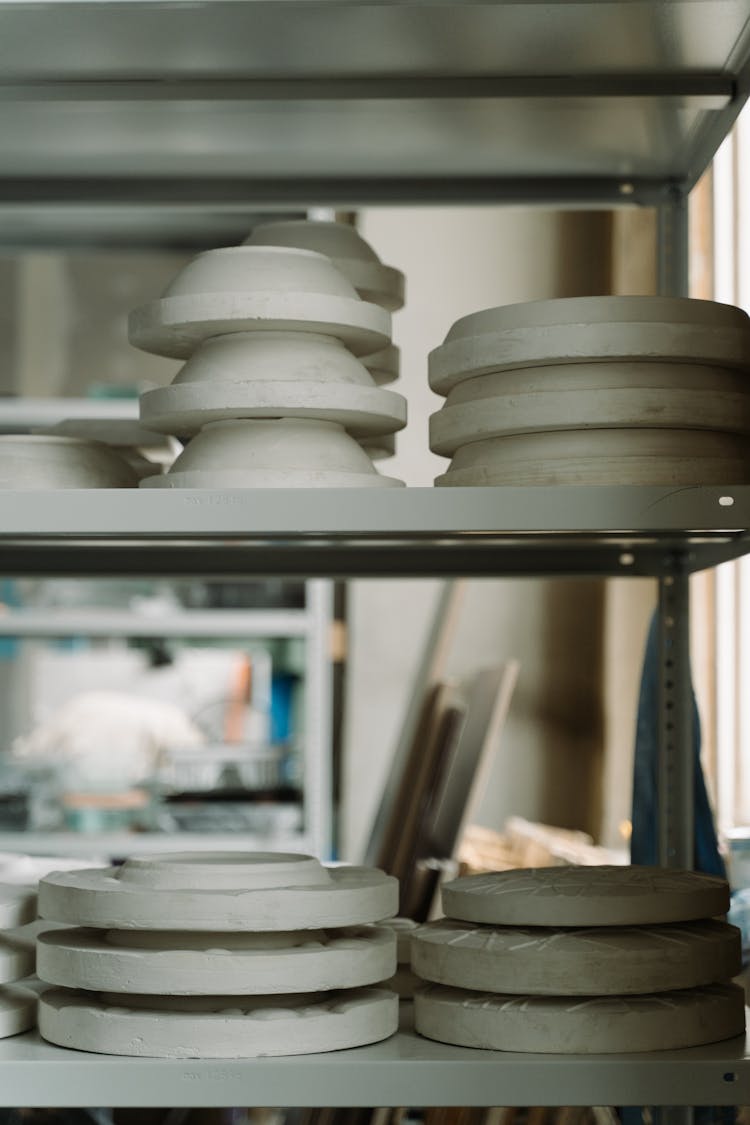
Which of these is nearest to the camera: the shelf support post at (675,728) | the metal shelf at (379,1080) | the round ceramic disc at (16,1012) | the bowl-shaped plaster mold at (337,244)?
the metal shelf at (379,1080)

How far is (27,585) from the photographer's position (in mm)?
4035

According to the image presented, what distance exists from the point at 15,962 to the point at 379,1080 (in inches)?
13.5

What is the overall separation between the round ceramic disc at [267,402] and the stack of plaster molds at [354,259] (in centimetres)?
20

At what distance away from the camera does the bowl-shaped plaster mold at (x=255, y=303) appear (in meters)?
1.15

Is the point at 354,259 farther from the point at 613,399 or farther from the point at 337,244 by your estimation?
the point at 613,399

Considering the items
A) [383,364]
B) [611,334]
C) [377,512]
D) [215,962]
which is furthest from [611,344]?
[215,962]

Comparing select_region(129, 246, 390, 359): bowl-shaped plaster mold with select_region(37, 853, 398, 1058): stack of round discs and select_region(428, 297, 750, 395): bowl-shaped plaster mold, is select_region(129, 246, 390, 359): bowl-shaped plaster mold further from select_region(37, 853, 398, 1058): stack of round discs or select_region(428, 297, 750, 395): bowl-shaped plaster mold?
select_region(37, 853, 398, 1058): stack of round discs

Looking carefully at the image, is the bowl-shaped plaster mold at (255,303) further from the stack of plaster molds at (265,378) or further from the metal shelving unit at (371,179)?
the metal shelving unit at (371,179)

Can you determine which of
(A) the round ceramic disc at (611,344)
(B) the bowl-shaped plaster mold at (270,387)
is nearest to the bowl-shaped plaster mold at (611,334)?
(A) the round ceramic disc at (611,344)

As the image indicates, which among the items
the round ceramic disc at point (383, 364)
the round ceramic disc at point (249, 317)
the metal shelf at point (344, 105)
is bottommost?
the round ceramic disc at point (249, 317)

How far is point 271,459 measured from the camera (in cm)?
116

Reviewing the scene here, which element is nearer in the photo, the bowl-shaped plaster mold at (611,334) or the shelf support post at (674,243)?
the bowl-shaped plaster mold at (611,334)

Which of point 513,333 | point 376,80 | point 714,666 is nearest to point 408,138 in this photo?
point 376,80

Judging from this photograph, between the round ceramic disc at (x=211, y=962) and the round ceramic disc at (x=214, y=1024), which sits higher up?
the round ceramic disc at (x=211, y=962)
